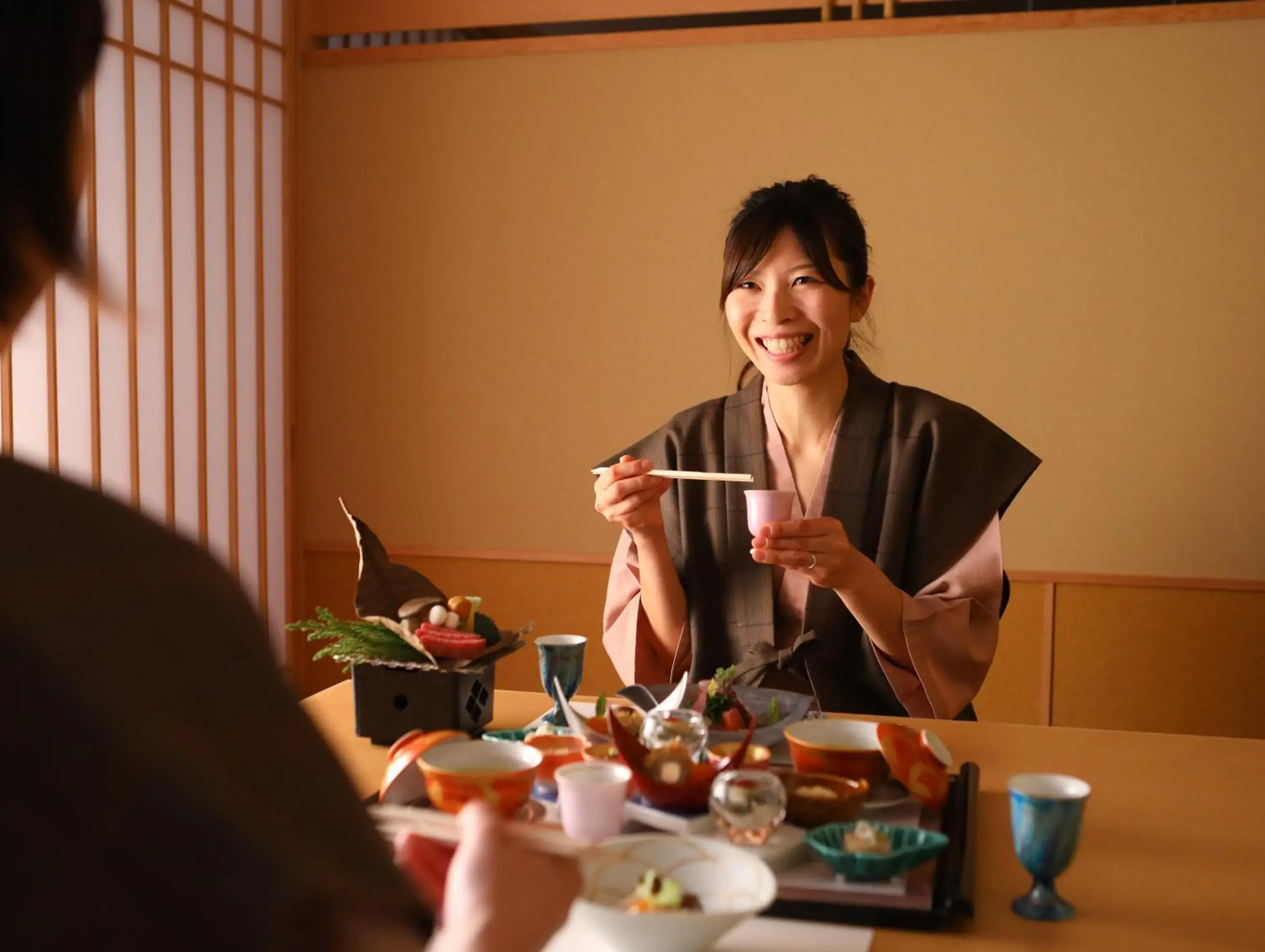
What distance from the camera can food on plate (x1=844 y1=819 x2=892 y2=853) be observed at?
1.19 m

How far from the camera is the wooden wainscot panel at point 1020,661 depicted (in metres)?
3.54

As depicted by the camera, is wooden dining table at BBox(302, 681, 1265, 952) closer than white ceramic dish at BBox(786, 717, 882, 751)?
Yes

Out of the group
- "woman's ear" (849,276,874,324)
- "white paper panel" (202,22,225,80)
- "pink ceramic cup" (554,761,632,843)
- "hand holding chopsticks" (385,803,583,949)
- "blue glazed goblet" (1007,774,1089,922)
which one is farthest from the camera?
"white paper panel" (202,22,225,80)

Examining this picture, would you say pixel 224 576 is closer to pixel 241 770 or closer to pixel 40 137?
pixel 241 770

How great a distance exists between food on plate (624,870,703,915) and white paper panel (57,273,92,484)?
7.60 feet

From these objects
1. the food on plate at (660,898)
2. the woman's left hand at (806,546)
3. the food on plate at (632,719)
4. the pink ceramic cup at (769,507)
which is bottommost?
the food on plate at (660,898)

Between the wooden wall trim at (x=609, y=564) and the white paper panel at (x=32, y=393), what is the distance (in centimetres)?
116

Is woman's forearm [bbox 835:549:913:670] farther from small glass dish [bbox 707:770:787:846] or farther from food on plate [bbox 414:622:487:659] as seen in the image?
small glass dish [bbox 707:770:787:846]

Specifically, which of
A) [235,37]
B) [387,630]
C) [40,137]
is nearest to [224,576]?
[40,137]

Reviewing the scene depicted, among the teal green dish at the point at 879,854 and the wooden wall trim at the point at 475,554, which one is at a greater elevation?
the teal green dish at the point at 879,854

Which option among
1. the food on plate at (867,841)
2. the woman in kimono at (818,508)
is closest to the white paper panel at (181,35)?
the woman in kimono at (818,508)

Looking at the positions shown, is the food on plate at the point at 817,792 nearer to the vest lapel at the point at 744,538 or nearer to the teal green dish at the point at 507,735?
the teal green dish at the point at 507,735

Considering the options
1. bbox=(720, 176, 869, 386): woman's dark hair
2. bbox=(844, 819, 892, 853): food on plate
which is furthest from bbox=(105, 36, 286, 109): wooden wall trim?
bbox=(844, 819, 892, 853): food on plate

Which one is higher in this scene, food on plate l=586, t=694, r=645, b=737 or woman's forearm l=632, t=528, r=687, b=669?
woman's forearm l=632, t=528, r=687, b=669
